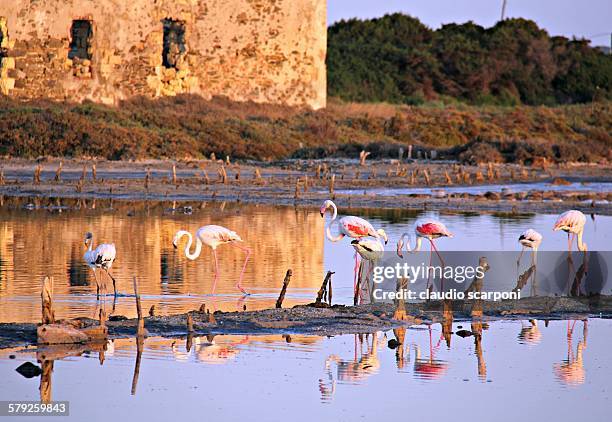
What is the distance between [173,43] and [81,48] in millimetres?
3364

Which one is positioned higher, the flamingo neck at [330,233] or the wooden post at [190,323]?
the flamingo neck at [330,233]

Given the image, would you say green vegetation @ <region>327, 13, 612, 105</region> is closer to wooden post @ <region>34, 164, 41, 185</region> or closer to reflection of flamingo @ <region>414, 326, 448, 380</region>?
wooden post @ <region>34, 164, 41, 185</region>

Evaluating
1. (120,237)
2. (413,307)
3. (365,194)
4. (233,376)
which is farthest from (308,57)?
(233,376)

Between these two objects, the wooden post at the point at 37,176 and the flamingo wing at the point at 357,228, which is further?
the wooden post at the point at 37,176

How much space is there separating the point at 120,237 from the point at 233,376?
31.2 ft

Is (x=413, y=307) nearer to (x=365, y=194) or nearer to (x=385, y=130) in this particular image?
(x=365, y=194)

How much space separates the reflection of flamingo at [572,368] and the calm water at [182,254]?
321 centimetres

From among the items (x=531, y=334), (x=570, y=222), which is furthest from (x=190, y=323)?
(x=570, y=222)

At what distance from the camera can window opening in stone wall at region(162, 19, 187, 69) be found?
135 feet

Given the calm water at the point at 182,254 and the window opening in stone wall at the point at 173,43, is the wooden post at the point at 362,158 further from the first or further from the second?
the calm water at the point at 182,254

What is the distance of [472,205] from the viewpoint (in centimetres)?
2648

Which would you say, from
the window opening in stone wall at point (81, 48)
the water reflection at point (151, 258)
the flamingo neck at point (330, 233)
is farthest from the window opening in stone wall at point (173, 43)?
the flamingo neck at point (330, 233)

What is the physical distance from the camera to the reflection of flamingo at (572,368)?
35.7ft

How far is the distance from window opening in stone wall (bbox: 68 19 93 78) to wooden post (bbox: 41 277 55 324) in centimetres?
2775
